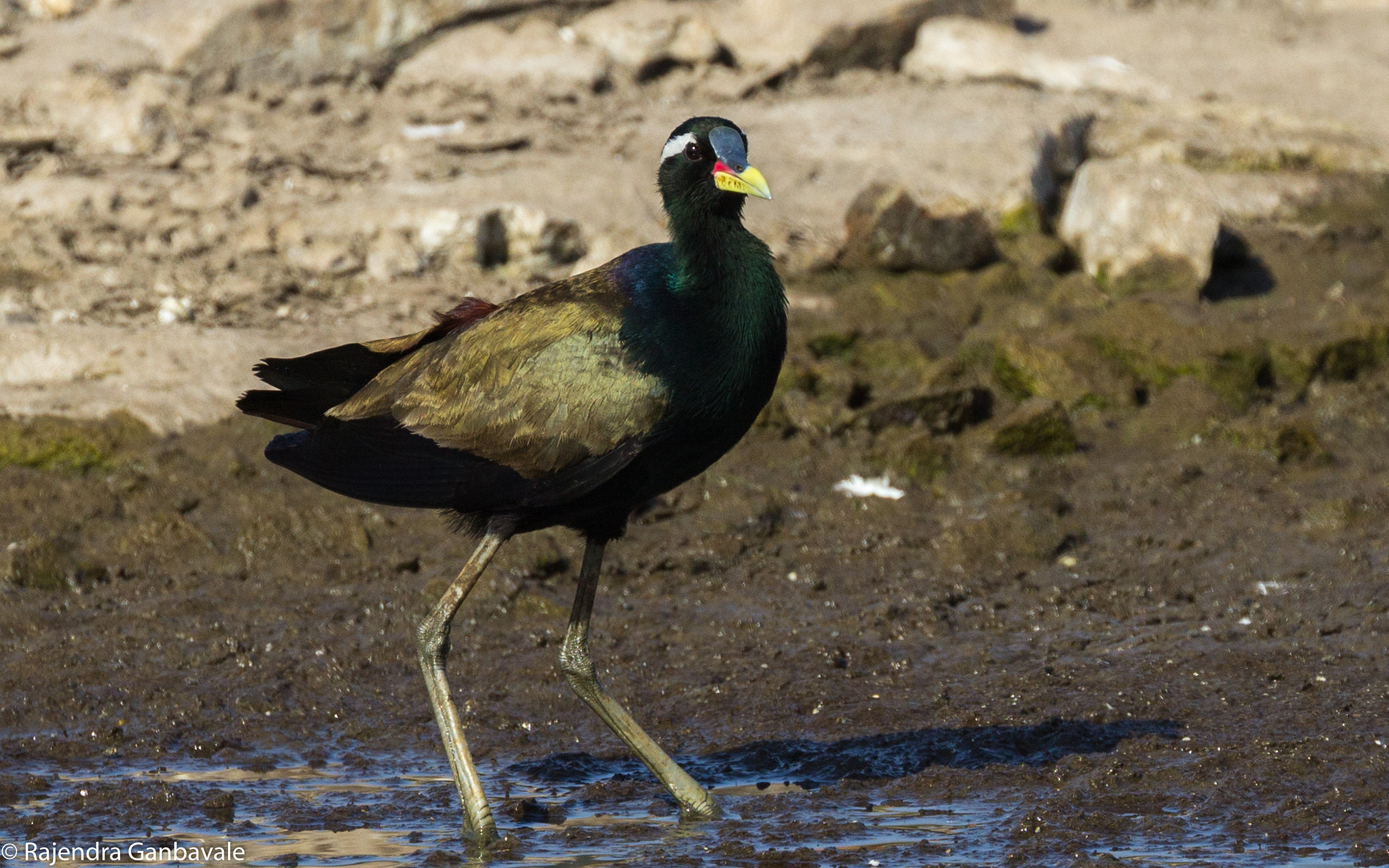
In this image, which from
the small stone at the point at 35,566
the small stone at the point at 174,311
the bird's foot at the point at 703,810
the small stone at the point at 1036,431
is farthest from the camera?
the small stone at the point at 174,311

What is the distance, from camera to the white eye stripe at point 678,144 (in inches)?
216

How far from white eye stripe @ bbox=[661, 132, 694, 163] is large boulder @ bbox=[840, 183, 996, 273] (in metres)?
5.07

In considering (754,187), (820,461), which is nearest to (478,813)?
(754,187)

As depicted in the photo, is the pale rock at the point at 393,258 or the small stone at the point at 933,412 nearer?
the small stone at the point at 933,412

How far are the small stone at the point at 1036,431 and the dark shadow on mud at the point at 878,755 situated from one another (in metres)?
2.76

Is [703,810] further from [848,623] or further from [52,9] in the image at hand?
[52,9]

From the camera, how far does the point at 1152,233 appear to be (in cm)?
1048

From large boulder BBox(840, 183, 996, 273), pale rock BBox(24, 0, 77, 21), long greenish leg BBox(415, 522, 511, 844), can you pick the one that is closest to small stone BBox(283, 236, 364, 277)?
large boulder BBox(840, 183, 996, 273)

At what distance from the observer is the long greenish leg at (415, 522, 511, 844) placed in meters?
5.43

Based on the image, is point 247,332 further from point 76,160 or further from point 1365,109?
point 1365,109

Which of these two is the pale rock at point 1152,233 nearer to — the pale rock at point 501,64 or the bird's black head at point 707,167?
the pale rock at point 501,64

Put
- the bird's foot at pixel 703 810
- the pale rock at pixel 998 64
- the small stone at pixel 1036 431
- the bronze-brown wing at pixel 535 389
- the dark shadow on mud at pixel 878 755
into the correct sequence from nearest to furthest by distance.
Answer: the bronze-brown wing at pixel 535 389 < the bird's foot at pixel 703 810 < the dark shadow on mud at pixel 878 755 < the small stone at pixel 1036 431 < the pale rock at pixel 998 64

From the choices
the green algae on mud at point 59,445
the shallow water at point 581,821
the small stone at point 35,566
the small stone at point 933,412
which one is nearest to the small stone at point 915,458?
the small stone at point 933,412

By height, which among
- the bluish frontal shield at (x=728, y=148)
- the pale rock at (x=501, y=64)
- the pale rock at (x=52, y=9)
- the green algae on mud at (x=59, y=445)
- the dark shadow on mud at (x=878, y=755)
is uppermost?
the bluish frontal shield at (x=728, y=148)
